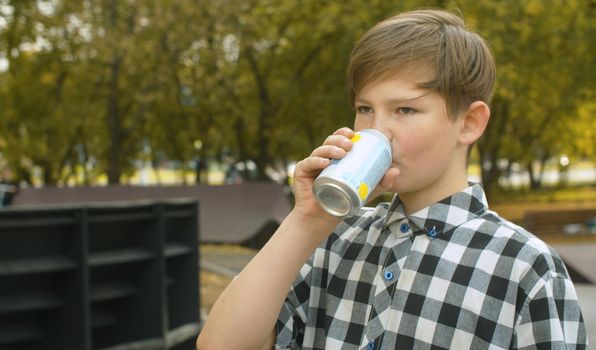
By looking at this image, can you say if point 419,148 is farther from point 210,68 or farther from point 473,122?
point 210,68

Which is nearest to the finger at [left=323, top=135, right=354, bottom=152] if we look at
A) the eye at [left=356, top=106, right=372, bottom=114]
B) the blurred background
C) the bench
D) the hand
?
the hand

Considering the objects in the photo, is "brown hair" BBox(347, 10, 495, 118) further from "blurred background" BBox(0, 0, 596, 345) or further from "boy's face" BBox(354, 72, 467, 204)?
"blurred background" BBox(0, 0, 596, 345)

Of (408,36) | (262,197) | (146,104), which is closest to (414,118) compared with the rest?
(408,36)

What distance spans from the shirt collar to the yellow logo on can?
17 centimetres

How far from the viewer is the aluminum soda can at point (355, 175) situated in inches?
56.2

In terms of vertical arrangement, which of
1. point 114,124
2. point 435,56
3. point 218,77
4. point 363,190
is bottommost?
point 363,190

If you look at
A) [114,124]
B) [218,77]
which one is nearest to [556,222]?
[218,77]

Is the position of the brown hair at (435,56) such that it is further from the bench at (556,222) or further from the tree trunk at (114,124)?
the tree trunk at (114,124)

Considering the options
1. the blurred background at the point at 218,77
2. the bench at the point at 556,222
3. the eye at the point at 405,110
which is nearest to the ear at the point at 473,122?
the eye at the point at 405,110

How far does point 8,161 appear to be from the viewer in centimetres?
2306

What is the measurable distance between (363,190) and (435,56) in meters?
0.31

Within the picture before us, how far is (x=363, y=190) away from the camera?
1.43m

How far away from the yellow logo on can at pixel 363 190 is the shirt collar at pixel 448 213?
17 cm

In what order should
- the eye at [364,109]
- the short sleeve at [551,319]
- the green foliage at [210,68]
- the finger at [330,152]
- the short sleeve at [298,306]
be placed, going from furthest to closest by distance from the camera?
the green foliage at [210,68], the short sleeve at [298,306], the eye at [364,109], the finger at [330,152], the short sleeve at [551,319]
